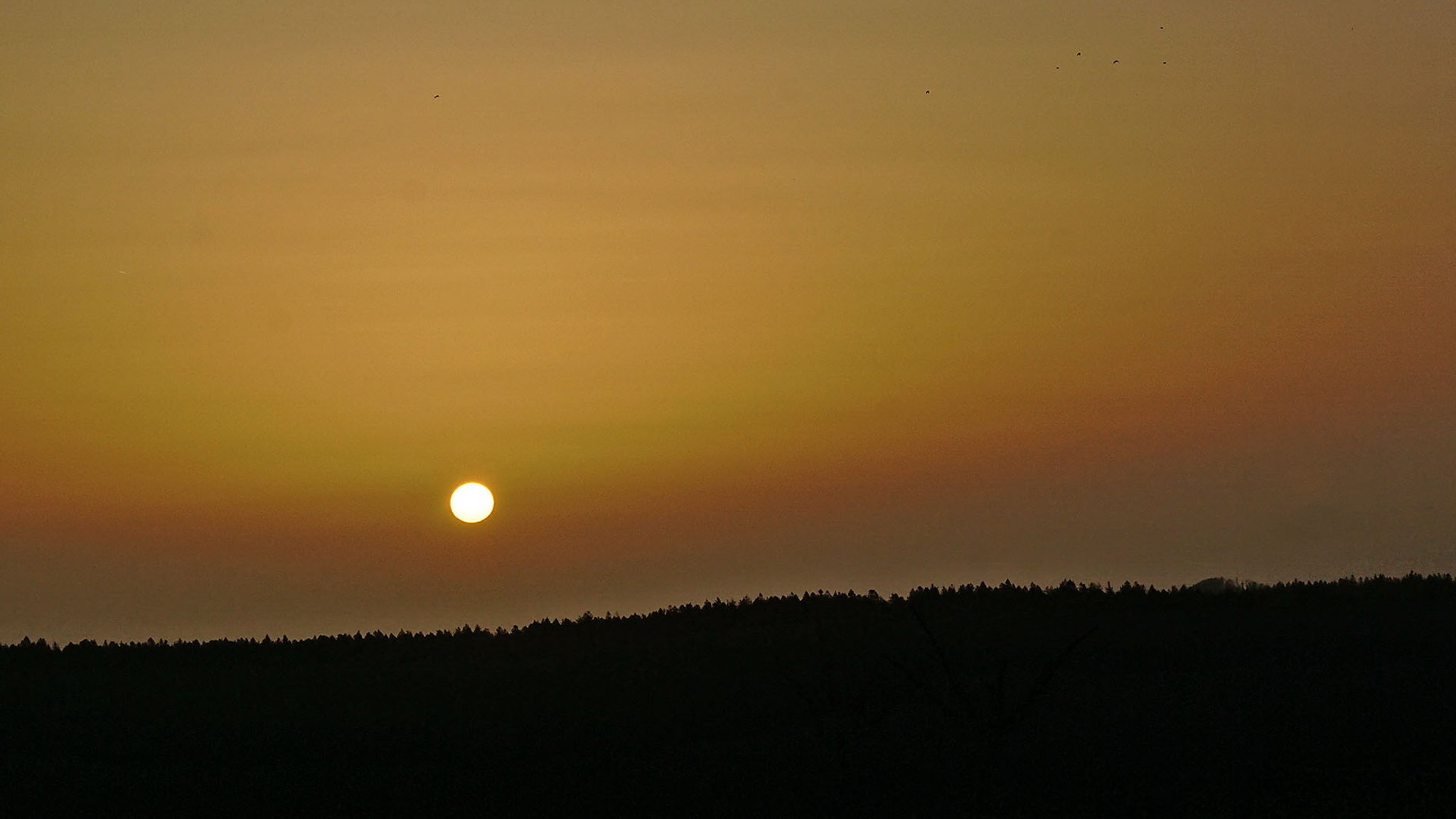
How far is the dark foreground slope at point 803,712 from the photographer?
15766mm

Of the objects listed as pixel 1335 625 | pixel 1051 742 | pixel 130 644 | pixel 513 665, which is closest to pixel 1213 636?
pixel 1335 625

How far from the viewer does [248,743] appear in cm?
2297

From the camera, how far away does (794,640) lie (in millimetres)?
29156

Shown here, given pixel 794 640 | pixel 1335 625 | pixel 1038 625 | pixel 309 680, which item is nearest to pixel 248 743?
pixel 309 680

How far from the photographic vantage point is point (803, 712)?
73.8 feet

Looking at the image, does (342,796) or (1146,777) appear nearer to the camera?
(1146,777)

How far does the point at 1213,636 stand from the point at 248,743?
15.6 meters

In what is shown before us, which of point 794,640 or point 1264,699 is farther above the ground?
point 794,640

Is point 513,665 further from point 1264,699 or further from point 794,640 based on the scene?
point 1264,699

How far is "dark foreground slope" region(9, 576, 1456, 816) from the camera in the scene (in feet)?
51.7

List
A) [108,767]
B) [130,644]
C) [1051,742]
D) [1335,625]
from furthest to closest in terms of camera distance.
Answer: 1. [130,644]
2. [1335,625]
3. [108,767]
4. [1051,742]

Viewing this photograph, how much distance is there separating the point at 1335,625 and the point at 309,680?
59.5 ft

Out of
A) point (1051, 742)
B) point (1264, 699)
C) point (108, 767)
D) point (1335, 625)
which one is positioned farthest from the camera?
point (1335, 625)

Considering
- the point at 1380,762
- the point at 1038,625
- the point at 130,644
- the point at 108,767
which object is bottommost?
the point at 1380,762
